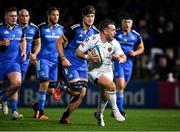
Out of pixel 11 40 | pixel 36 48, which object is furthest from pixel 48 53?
pixel 11 40

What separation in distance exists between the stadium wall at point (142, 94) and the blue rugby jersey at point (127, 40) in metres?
5.01

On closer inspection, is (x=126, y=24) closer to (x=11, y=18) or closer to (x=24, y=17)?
(x=24, y=17)

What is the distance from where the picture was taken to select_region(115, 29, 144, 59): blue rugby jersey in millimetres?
17703

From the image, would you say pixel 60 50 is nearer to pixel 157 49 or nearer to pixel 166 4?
pixel 157 49

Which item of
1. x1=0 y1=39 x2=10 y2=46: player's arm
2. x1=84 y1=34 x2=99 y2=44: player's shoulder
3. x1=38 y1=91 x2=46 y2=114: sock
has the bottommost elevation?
x1=38 y1=91 x2=46 y2=114: sock

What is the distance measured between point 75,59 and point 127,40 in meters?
3.77

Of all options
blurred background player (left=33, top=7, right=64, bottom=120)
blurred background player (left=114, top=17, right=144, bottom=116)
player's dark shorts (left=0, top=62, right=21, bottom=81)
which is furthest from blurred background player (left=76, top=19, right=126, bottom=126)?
blurred background player (left=114, top=17, right=144, bottom=116)

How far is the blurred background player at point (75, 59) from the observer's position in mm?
13891

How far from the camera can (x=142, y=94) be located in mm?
22734

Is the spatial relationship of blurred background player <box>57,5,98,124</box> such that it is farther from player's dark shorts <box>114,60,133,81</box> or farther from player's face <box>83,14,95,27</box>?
player's dark shorts <box>114,60,133,81</box>

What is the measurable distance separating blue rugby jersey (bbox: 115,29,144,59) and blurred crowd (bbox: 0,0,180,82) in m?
5.43

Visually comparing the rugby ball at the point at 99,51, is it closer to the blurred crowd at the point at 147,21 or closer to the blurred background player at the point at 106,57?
the blurred background player at the point at 106,57

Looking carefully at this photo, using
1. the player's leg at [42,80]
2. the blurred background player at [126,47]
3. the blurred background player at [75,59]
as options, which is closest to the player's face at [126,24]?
the blurred background player at [126,47]

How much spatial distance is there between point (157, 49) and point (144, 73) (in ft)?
4.32
